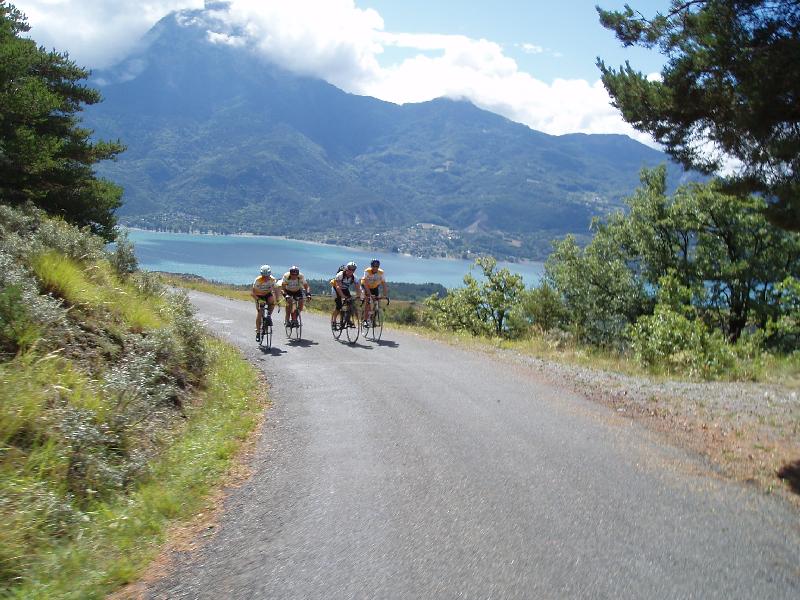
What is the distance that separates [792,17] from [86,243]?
11.7 meters

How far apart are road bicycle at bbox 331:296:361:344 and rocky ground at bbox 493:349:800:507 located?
619 centimetres

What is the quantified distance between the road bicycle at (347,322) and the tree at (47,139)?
28.7ft

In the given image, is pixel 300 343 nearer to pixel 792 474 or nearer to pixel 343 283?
pixel 343 283

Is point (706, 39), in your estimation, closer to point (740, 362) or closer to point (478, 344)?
point (740, 362)

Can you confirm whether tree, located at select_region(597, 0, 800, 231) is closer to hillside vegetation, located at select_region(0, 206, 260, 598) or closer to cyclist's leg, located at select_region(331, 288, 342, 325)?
hillside vegetation, located at select_region(0, 206, 260, 598)

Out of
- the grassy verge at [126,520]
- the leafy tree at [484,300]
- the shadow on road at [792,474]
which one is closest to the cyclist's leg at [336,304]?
the grassy verge at [126,520]

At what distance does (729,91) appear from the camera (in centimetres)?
766

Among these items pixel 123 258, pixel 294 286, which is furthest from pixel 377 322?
pixel 123 258

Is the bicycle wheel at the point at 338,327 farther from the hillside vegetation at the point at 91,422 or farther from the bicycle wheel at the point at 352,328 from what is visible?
the hillside vegetation at the point at 91,422

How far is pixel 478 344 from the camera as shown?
1702 cm

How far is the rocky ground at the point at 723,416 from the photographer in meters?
6.39

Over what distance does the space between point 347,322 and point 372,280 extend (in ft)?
4.73

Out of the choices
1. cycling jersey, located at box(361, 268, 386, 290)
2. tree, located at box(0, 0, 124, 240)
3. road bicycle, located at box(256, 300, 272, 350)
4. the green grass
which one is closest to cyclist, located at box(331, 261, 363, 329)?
cycling jersey, located at box(361, 268, 386, 290)

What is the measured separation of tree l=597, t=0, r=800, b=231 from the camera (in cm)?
691
